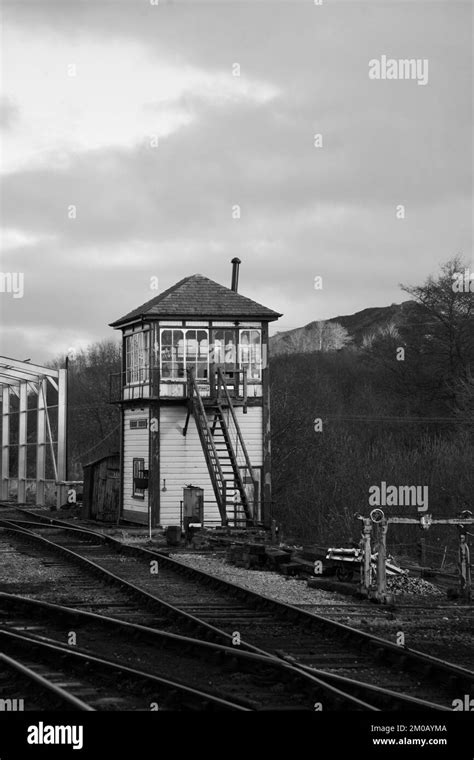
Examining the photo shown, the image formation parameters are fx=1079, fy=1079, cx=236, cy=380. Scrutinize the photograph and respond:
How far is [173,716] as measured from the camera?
800 cm

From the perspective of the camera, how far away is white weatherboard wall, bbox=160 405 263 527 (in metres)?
31.2

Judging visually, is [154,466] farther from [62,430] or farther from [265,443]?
[62,430]

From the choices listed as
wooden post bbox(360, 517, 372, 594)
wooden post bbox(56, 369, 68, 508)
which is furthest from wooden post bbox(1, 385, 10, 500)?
wooden post bbox(360, 517, 372, 594)

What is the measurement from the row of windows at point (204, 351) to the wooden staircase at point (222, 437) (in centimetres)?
58

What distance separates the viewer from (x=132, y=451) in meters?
33.1

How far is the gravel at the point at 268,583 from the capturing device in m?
15.5

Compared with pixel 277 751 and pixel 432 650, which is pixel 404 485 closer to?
pixel 432 650

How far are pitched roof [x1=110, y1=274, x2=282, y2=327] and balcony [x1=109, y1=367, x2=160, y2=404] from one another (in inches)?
65.7

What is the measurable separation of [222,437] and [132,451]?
131 inches

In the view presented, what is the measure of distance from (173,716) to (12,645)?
4.01 metres

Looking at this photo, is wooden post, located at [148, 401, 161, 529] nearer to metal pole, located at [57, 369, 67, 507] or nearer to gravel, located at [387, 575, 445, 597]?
metal pole, located at [57, 369, 67, 507]

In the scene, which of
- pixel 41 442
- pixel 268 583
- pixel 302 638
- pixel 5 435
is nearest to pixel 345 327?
pixel 5 435

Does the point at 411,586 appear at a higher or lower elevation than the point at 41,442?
lower

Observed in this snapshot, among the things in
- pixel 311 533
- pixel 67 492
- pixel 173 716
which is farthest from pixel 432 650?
pixel 67 492
